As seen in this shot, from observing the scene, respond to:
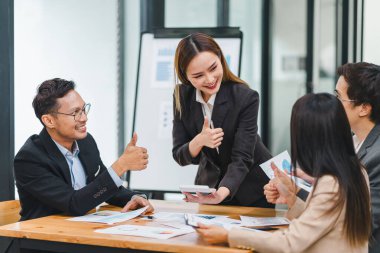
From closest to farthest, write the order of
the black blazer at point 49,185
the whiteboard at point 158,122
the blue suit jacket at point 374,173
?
1. the blue suit jacket at point 374,173
2. the black blazer at point 49,185
3. the whiteboard at point 158,122

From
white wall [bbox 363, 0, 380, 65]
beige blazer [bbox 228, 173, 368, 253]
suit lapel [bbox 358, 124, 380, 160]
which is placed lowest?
beige blazer [bbox 228, 173, 368, 253]

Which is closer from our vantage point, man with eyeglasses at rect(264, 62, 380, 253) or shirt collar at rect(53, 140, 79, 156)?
man with eyeglasses at rect(264, 62, 380, 253)

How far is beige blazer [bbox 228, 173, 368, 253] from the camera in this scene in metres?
1.97

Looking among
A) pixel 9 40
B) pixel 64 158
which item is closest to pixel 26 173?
pixel 64 158

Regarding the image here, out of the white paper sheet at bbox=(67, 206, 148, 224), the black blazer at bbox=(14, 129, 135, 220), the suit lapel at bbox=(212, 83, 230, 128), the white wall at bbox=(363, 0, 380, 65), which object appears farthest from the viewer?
the white wall at bbox=(363, 0, 380, 65)

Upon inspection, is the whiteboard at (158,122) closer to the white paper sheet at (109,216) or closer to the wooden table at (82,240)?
the white paper sheet at (109,216)

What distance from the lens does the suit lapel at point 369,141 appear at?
8.36ft

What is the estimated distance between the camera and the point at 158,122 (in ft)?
13.9

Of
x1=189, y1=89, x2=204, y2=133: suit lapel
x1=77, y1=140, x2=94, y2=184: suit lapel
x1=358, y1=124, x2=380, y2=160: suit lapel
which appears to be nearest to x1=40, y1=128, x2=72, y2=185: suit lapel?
x1=77, y1=140, x2=94, y2=184: suit lapel

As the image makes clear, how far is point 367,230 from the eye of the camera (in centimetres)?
207

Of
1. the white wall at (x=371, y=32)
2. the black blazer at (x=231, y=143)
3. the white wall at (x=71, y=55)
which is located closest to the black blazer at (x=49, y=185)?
the black blazer at (x=231, y=143)

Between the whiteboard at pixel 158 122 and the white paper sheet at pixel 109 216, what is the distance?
Answer: 1.48 meters

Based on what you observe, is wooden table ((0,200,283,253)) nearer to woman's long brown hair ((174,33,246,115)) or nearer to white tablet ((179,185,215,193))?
white tablet ((179,185,215,193))

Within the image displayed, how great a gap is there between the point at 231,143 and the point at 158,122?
140 centimetres
